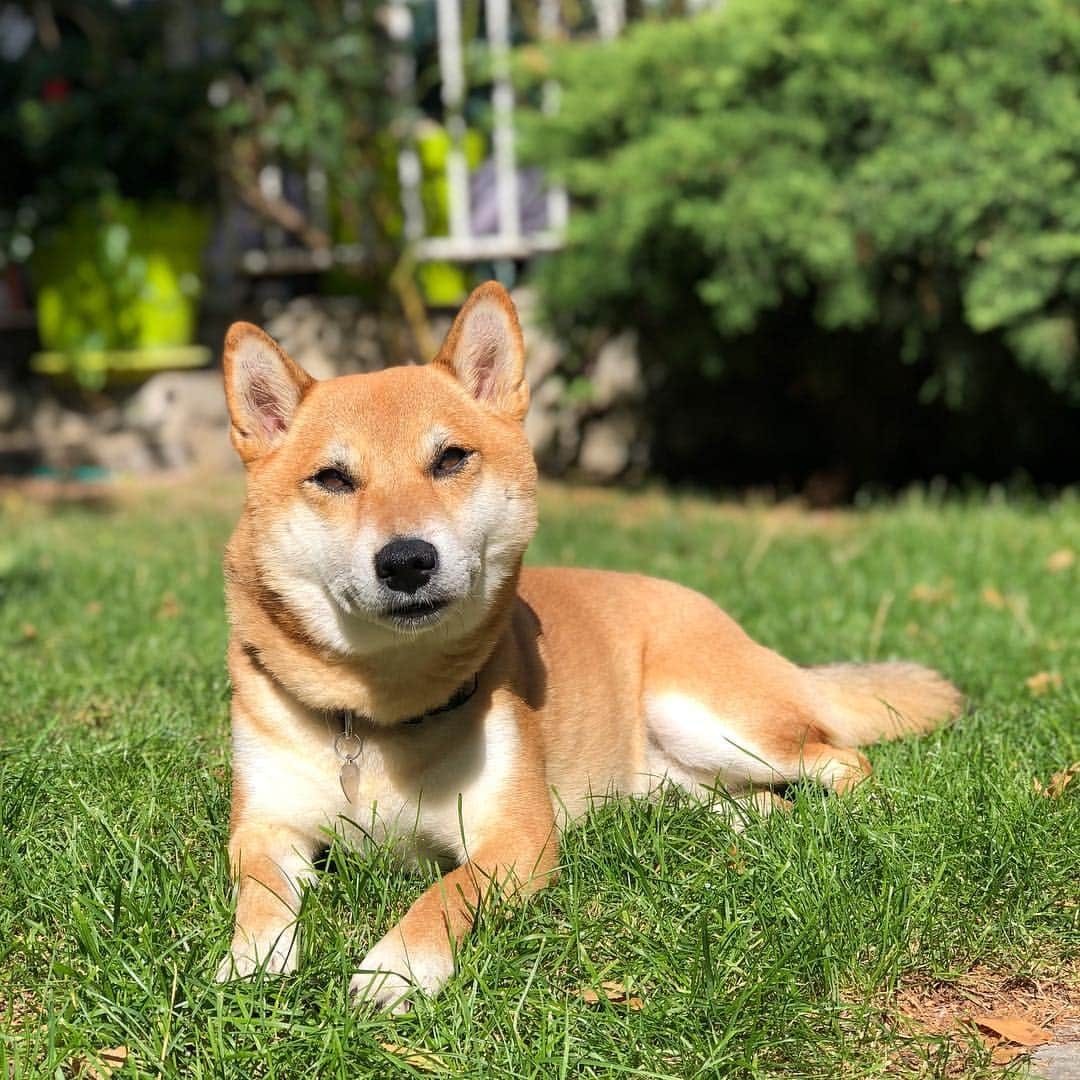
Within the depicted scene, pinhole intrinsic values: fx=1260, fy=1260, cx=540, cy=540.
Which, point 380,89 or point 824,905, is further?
point 380,89

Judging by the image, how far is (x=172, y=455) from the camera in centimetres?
902

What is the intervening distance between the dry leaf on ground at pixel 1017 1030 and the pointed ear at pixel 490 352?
1638 mm

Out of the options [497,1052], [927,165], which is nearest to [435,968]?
[497,1052]

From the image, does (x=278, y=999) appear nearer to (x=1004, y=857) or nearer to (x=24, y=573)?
(x=1004, y=857)

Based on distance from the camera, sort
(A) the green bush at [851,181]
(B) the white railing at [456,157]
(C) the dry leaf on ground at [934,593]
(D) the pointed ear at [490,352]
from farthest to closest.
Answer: (B) the white railing at [456,157] < (A) the green bush at [851,181] < (C) the dry leaf on ground at [934,593] < (D) the pointed ear at [490,352]

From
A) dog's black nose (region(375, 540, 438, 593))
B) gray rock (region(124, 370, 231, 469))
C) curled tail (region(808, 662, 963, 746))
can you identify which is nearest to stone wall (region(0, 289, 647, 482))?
gray rock (region(124, 370, 231, 469))

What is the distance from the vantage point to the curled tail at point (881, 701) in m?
3.47

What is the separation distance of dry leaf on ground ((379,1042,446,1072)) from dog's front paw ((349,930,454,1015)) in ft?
0.27

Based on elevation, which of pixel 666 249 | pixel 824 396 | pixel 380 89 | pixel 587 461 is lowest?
pixel 587 461

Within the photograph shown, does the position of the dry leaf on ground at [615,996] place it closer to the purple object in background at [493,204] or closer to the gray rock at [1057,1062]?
the gray rock at [1057,1062]

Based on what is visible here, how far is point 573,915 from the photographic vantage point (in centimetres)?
248

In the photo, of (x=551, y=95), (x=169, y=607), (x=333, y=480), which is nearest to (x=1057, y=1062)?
(x=333, y=480)

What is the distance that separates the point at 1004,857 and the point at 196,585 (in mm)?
3641

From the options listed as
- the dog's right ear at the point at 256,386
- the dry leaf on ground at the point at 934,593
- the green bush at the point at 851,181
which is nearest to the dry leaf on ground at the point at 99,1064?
the dog's right ear at the point at 256,386
